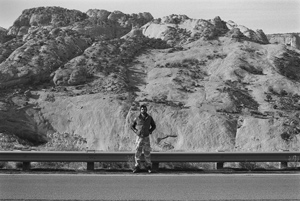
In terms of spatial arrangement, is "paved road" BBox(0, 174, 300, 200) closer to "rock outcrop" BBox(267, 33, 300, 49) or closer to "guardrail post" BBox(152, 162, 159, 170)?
"guardrail post" BBox(152, 162, 159, 170)

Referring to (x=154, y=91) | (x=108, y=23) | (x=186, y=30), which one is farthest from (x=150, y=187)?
(x=108, y=23)

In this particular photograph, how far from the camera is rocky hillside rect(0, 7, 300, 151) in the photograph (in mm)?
26859

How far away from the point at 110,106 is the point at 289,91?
44.9 ft

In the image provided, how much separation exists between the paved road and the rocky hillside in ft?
31.1

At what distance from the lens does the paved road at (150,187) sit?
8672mm

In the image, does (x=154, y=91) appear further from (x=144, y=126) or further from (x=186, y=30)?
A: (x=144, y=126)

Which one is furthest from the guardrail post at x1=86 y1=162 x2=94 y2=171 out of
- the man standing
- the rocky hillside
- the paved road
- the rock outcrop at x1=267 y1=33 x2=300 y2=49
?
the rock outcrop at x1=267 y1=33 x2=300 y2=49

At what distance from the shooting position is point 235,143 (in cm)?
2645

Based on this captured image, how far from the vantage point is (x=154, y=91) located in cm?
3266

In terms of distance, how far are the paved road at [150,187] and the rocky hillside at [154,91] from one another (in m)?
9.48

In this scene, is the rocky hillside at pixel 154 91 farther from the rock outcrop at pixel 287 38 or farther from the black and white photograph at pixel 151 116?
the rock outcrop at pixel 287 38

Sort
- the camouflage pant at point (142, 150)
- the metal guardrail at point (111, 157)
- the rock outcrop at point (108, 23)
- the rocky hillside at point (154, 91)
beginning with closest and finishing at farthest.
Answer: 1. the camouflage pant at point (142, 150)
2. the metal guardrail at point (111, 157)
3. the rocky hillside at point (154, 91)
4. the rock outcrop at point (108, 23)

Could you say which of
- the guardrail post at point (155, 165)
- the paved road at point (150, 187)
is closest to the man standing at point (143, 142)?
the guardrail post at point (155, 165)

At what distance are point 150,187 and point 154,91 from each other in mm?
23210
